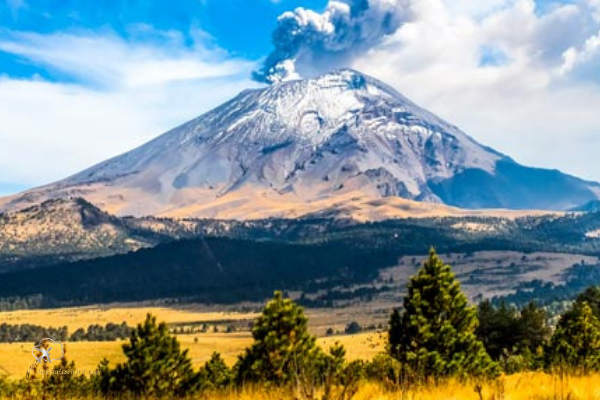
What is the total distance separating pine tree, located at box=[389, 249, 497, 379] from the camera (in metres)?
48.6

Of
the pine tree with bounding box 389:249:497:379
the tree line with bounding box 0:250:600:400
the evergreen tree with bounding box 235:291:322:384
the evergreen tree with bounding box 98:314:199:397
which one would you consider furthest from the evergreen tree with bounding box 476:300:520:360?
the evergreen tree with bounding box 98:314:199:397

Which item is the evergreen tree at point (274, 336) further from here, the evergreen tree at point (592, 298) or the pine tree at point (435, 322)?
the evergreen tree at point (592, 298)

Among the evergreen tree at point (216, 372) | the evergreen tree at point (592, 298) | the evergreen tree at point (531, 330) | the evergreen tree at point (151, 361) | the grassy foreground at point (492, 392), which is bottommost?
the evergreen tree at point (531, 330)

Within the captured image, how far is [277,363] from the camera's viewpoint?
52812mm

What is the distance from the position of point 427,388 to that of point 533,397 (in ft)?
6.37

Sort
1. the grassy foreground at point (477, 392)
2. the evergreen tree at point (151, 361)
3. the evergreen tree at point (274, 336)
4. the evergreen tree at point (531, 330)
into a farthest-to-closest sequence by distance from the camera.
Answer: the evergreen tree at point (531, 330) < the evergreen tree at point (151, 361) < the evergreen tree at point (274, 336) < the grassy foreground at point (477, 392)

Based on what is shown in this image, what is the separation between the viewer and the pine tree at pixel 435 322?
4856cm

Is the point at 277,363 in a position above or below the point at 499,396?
below

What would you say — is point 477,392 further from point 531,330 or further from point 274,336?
point 531,330

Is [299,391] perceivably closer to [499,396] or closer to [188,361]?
[499,396]

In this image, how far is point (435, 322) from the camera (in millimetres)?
49719

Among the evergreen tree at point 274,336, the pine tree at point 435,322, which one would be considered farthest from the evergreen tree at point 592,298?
Answer: the evergreen tree at point 274,336

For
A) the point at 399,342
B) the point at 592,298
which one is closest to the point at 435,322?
the point at 399,342

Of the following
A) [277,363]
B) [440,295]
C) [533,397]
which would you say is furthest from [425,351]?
[533,397]
